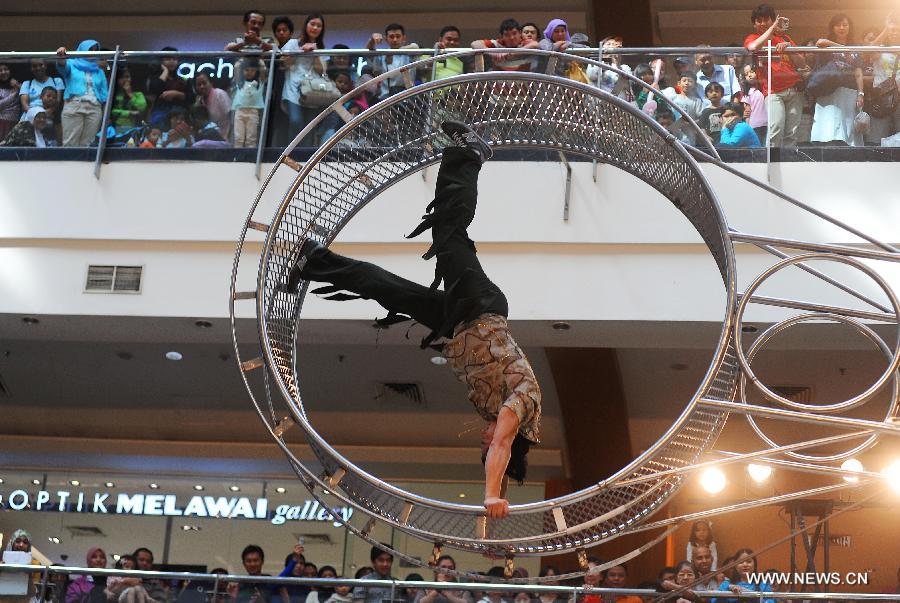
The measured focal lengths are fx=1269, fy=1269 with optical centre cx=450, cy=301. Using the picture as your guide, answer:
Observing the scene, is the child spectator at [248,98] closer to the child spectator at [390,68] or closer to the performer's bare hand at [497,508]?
the child spectator at [390,68]

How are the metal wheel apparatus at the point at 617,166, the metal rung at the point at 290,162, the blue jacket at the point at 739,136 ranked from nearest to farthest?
the metal wheel apparatus at the point at 617,166 < the metal rung at the point at 290,162 < the blue jacket at the point at 739,136

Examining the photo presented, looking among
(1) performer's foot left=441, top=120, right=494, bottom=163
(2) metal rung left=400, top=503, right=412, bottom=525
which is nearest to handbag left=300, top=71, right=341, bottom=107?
(1) performer's foot left=441, top=120, right=494, bottom=163

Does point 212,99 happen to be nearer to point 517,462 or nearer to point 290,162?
point 290,162

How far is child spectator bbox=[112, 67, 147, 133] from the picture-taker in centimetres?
904

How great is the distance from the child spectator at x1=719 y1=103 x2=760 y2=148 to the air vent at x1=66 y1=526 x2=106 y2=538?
7649mm

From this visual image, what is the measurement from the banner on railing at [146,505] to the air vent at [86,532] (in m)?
0.21

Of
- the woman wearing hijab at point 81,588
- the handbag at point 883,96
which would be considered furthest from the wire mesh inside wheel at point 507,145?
the handbag at point 883,96

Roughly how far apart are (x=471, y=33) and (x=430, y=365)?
3.89 meters

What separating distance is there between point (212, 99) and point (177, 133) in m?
0.38

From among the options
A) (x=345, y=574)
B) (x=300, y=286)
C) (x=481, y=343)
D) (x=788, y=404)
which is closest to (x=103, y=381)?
(x=345, y=574)

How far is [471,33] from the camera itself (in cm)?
1309

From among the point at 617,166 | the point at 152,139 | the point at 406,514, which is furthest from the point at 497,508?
the point at 152,139

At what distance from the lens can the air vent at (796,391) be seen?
1115cm

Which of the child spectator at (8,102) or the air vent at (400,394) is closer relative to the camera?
the child spectator at (8,102)
